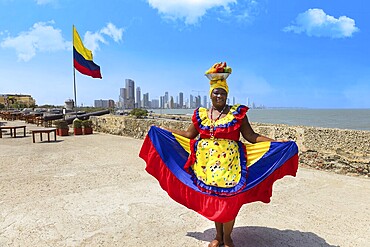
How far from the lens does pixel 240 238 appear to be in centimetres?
324

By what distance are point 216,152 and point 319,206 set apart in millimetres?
Result: 2294

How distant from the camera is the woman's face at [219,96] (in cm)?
294

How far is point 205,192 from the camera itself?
281 centimetres

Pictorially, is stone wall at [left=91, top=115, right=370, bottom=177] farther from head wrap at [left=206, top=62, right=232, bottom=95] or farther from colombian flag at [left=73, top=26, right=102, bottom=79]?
colombian flag at [left=73, top=26, right=102, bottom=79]

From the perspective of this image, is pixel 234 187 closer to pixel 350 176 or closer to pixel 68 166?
pixel 350 176

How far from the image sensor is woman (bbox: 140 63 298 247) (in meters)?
2.74

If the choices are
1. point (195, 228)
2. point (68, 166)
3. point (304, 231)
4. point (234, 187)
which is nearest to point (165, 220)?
point (195, 228)

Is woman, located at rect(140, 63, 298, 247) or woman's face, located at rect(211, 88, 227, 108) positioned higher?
woman's face, located at rect(211, 88, 227, 108)

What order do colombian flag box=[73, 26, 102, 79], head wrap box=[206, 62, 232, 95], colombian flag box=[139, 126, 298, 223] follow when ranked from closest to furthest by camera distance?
colombian flag box=[139, 126, 298, 223]
head wrap box=[206, 62, 232, 95]
colombian flag box=[73, 26, 102, 79]

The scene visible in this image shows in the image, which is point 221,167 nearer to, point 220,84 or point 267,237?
point 220,84

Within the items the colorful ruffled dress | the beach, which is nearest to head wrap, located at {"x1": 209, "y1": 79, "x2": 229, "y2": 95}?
the colorful ruffled dress

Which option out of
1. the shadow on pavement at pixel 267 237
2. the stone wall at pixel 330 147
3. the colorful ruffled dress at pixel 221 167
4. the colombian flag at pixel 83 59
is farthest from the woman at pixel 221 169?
the colombian flag at pixel 83 59

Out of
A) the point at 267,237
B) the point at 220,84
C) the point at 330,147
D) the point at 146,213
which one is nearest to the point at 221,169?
the point at 220,84

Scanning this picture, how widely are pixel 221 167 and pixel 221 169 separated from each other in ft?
0.06
